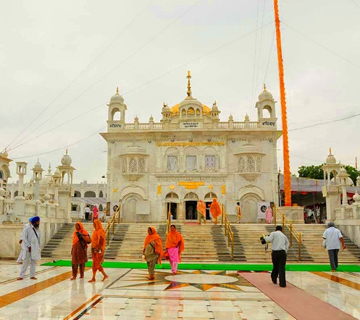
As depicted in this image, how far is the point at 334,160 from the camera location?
2467 cm

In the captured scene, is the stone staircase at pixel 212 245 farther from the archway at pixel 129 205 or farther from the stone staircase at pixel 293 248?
the archway at pixel 129 205

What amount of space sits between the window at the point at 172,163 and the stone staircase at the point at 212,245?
910 cm

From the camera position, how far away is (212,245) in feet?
54.1

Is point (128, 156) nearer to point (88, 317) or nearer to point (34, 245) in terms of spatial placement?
point (34, 245)

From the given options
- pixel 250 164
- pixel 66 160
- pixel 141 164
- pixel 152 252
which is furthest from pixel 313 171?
pixel 152 252

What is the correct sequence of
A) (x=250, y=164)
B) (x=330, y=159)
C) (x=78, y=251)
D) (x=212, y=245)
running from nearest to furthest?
(x=78, y=251) → (x=212, y=245) → (x=330, y=159) → (x=250, y=164)

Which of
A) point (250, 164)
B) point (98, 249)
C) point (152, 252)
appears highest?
point (250, 164)

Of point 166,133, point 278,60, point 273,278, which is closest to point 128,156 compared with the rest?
point 166,133

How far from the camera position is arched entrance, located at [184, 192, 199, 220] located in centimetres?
2756

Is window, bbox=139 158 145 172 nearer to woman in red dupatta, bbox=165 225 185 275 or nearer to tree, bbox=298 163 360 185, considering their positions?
woman in red dupatta, bbox=165 225 185 275

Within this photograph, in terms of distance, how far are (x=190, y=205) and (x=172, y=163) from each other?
3339mm

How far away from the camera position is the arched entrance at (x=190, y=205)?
90.4 feet

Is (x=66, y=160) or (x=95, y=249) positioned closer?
(x=95, y=249)

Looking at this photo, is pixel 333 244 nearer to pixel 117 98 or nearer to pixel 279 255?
pixel 279 255
